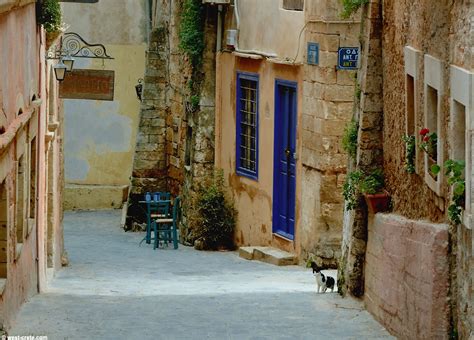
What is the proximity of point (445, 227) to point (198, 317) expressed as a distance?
11.2 ft

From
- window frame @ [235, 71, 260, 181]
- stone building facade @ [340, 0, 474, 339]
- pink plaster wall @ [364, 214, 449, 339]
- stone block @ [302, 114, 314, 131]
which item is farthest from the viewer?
window frame @ [235, 71, 260, 181]

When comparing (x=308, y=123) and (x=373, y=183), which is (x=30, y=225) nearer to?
(x=373, y=183)

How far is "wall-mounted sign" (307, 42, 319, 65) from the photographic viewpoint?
1809 centimetres

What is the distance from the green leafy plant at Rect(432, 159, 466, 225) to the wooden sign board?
13260mm

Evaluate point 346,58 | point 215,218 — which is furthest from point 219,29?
point 346,58

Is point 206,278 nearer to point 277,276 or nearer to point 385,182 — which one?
point 277,276

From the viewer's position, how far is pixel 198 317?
12.3m

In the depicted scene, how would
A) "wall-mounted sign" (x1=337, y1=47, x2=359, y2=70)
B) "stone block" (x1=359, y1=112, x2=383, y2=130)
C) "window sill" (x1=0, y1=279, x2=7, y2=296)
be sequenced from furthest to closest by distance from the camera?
"wall-mounted sign" (x1=337, y1=47, x2=359, y2=70)
"stone block" (x1=359, y1=112, x2=383, y2=130)
"window sill" (x1=0, y1=279, x2=7, y2=296)

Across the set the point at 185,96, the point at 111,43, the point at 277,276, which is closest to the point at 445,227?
the point at 277,276

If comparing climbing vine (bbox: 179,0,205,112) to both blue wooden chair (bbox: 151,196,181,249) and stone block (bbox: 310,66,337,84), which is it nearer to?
blue wooden chair (bbox: 151,196,181,249)

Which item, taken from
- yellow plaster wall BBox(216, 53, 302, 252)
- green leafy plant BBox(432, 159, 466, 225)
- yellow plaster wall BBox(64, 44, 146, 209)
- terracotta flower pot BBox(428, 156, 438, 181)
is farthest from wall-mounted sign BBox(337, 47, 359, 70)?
yellow plaster wall BBox(64, 44, 146, 209)

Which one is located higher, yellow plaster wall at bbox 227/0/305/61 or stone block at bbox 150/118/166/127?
yellow plaster wall at bbox 227/0/305/61

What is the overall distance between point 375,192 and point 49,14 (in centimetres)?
520

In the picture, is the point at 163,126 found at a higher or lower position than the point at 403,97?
lower
